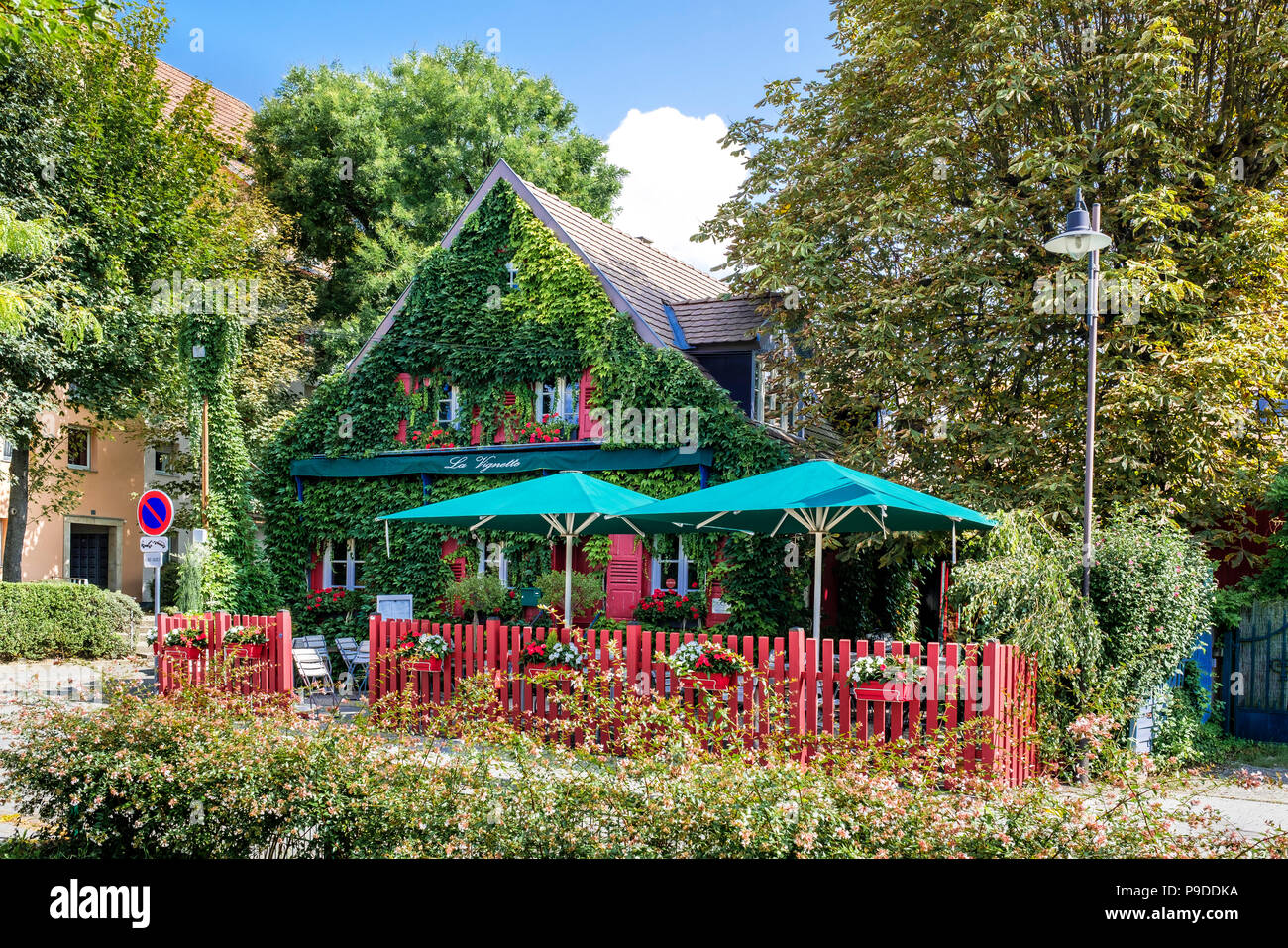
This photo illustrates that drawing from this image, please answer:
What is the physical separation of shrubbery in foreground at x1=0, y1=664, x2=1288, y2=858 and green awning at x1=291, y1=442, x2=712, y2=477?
434 inches

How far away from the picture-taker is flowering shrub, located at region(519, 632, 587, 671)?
1006cm

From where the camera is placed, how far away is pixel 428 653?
10828mm

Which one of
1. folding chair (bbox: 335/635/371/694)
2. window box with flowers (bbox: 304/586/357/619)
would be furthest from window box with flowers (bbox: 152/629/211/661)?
window box with flowers (bbox: 304/586/357/619)

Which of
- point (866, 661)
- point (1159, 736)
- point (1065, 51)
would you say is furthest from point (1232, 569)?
point (866, 661)

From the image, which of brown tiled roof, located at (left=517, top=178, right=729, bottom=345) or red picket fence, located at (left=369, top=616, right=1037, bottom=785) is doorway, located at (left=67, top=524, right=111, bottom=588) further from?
red picket fence, located at (left=369, top=616, right=1037, bottom=785)

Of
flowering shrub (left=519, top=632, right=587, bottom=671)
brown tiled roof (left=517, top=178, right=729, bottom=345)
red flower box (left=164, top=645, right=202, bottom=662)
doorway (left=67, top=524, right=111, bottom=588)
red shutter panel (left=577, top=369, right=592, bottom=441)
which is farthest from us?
doorway (left=67, top=524, right=111, bottom=588)

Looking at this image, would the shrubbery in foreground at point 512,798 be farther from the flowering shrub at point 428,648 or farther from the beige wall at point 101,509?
the beige wall at point 101,509

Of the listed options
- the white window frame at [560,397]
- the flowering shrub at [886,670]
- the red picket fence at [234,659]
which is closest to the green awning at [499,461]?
the white window frame at [560,397]

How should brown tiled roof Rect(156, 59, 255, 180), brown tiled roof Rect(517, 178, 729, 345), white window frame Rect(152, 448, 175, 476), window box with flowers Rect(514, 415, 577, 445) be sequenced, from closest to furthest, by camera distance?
1. window box with flowers Rect(514, 415, 577, 445)
2. brown tiled roof Rect(517, 178, 729, 345)
3. white window frame Rect(152, 448, 175, 476)
4. brown tiled roof Rect(156, 59, 255, 180)

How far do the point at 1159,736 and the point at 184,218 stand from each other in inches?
938

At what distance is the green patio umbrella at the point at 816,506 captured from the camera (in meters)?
9.68

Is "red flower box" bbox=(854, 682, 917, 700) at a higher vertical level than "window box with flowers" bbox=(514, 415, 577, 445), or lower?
lower

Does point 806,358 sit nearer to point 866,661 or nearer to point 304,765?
point 866,661

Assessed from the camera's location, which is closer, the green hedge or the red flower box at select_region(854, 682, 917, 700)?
the red flower box at select_region(854, 682, 917, 700)
